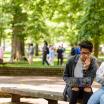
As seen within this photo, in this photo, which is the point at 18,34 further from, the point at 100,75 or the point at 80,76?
the point at 100,75

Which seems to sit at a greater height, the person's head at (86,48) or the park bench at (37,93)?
the person's head at (86,48)

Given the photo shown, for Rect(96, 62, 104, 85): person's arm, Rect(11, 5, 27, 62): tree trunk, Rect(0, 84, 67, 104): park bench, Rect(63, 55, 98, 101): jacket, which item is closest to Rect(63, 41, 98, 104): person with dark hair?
Rect(63, 55, 98, 101): jacket

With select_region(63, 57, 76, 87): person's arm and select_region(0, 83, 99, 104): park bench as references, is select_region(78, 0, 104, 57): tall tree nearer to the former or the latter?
select_region(0, 83, 99, 104): park bench

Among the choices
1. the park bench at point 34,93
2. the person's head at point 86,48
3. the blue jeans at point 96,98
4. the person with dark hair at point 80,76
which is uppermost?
the person's head at point 86,48

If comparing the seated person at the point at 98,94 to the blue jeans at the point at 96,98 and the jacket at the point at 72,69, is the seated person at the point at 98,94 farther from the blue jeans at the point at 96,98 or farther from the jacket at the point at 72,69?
the jacket at the point at 72,69

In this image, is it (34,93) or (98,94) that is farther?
(34,93)

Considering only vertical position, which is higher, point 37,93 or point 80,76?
point 80,76

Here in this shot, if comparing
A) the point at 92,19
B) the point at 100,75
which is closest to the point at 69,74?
the point at 100,75

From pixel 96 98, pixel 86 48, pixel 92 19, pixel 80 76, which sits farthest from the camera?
pixel 92 19

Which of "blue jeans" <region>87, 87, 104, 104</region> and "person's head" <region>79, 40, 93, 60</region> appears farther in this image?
"person's head" <region>79, 40, 93, 60</region>

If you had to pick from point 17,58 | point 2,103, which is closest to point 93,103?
point 2,103

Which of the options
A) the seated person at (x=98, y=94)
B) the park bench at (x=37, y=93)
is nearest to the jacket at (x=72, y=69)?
the seated person at (x=98, y=94)

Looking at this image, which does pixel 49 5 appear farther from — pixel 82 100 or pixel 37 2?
pixel 82 100

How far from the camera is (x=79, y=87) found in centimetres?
767
